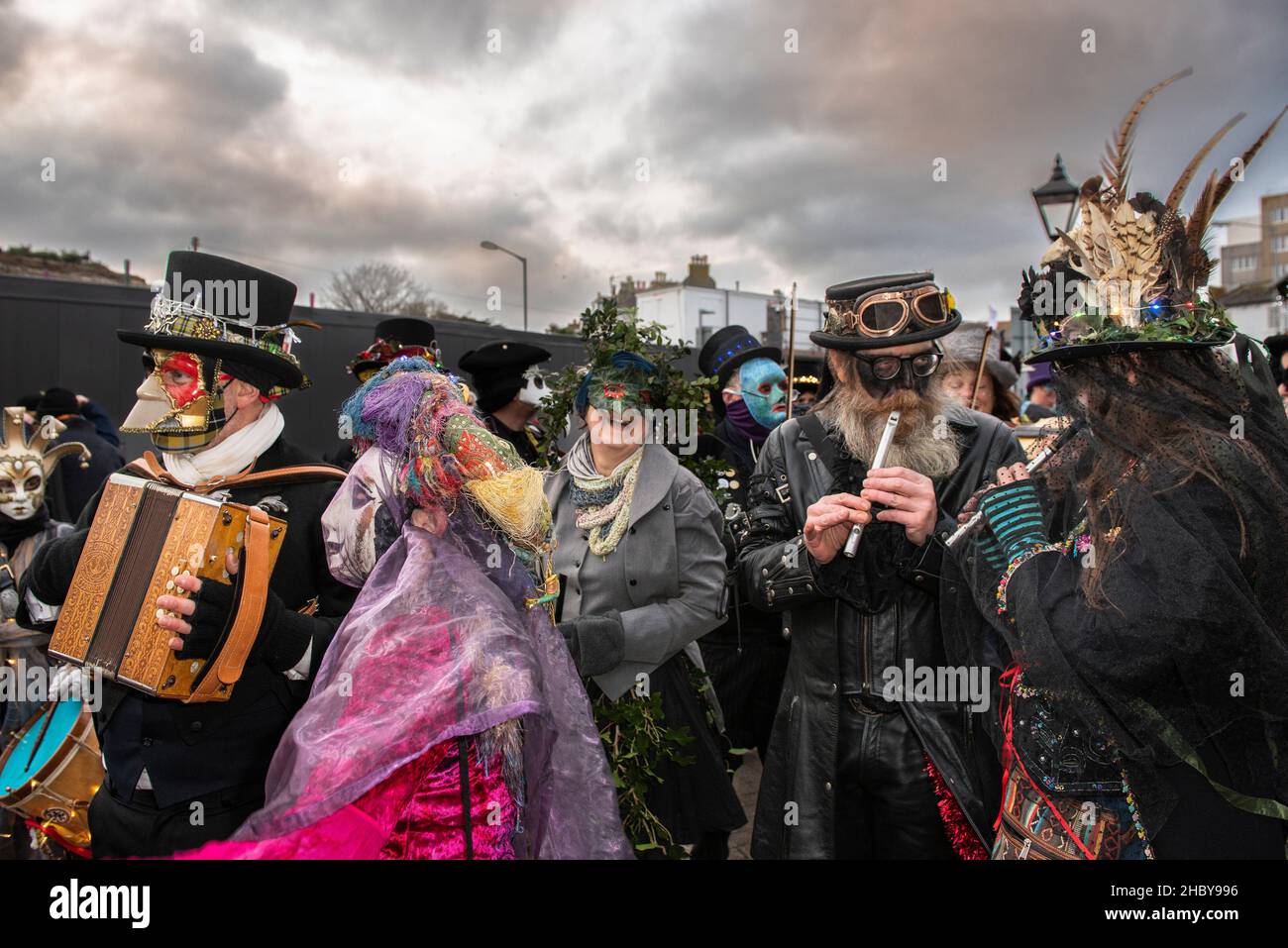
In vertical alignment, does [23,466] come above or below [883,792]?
above

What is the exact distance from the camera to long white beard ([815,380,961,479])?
2.52 metres

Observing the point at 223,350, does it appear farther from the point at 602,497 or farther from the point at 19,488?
the point at 19,488

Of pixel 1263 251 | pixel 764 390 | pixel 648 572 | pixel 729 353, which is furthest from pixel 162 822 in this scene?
pixel 1263 251

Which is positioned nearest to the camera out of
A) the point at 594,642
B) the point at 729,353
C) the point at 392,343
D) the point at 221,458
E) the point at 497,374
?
the point at 221,458

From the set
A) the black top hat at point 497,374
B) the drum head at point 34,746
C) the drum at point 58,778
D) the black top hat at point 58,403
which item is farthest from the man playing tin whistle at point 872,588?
the black top hat at point 58,403

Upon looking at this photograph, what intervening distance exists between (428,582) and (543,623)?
14.7 inches

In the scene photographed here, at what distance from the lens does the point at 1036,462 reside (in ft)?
6.81

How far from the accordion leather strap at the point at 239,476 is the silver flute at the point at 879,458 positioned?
161 centimetres

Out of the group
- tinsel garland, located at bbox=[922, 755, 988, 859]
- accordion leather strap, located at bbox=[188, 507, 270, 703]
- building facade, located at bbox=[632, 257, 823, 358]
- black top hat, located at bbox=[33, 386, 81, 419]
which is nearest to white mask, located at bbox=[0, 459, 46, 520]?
black top hat, located at bbox=[33, 386, 81, 419]

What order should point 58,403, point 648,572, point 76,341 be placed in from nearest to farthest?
point 648,572, point 58,403, point 76,341

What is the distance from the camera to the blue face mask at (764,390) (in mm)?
5105

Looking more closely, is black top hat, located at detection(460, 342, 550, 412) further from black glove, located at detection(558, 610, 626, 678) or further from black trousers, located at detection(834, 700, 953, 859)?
black trousers, located at detection(834, 700, 953, 859)

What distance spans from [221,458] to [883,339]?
2.09 metres
